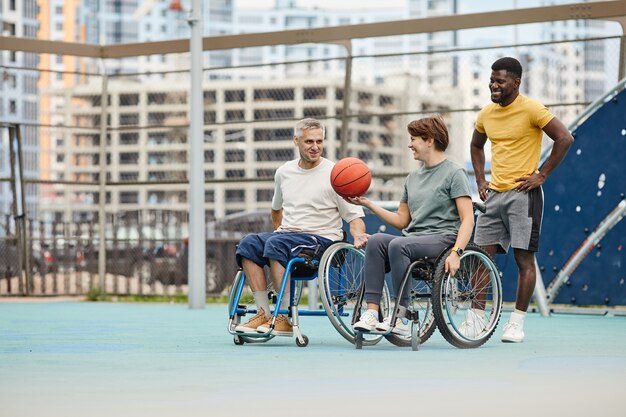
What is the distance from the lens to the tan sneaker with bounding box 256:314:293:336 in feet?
26.6

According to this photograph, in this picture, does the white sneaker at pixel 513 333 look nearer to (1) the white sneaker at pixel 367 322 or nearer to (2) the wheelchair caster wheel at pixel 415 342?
(2) the wheelchair caster wheel at pixel 415 342

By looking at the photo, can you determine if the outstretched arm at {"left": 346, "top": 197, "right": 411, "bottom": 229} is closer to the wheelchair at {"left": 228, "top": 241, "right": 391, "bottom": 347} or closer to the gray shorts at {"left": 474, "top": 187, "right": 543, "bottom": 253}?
the wheelchair at {"left": 228, "top": 241, "right": 391, "bottom": 347}

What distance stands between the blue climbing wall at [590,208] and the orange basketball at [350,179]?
13.0ft

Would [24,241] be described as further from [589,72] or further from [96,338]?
[589,72]

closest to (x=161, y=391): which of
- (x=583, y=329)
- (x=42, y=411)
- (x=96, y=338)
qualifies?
(x=42, y=411)

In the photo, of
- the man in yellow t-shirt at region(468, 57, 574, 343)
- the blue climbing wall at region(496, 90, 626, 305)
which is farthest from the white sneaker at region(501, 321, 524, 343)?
the blue climbing wall at region(496, 90, 626, 305)

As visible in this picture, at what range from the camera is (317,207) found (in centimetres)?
833

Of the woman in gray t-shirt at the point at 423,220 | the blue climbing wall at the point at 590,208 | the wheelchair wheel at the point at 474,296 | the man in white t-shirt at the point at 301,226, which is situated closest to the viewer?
the woman in gray t-shirt at the point at 423,220

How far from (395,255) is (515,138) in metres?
1.25

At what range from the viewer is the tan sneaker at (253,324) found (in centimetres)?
814

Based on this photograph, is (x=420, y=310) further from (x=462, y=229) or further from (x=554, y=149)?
(x=554, y=149)

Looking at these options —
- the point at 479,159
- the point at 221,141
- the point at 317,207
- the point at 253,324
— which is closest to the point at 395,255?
the point at 317,207

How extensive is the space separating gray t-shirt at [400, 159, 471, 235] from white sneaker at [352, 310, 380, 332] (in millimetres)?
586

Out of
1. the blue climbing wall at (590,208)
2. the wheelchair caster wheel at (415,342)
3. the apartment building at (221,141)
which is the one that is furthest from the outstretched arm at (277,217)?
the apartment building at (221,141)
